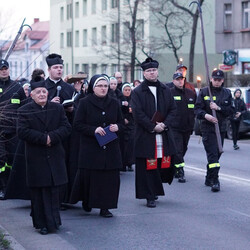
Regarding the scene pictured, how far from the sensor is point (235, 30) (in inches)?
1770

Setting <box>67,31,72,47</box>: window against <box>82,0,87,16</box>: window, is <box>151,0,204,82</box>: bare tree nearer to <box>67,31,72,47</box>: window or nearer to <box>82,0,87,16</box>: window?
<box>82,0,87,16</box>: window

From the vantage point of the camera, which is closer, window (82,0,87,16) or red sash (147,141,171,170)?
red sash (147,141,171,170)

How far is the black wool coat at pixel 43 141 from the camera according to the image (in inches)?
345

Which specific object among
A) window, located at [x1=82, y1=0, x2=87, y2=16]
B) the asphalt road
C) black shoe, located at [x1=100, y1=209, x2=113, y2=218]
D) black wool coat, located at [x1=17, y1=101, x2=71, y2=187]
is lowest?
the asphalt road

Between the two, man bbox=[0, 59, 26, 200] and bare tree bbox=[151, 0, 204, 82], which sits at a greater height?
bare tree bbox=[151, 0, 204, 82]

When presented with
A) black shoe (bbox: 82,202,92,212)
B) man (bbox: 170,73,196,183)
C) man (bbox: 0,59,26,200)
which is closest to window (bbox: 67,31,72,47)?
man (bbox: 170,73,196,183)

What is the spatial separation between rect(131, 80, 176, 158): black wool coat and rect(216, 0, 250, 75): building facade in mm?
33400

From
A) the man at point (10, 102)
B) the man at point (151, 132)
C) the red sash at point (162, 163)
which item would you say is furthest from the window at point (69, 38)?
the red sash at point (162, 163)

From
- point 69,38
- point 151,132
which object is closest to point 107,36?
point 69,38

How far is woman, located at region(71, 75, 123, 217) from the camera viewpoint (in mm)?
9898

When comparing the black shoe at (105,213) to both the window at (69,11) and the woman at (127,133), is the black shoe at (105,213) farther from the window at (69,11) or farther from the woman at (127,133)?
the window at (69,11)

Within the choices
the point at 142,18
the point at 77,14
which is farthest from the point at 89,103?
the point at 77,14

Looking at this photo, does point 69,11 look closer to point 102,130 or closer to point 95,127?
point 95,127

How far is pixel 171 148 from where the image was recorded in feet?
35.8
